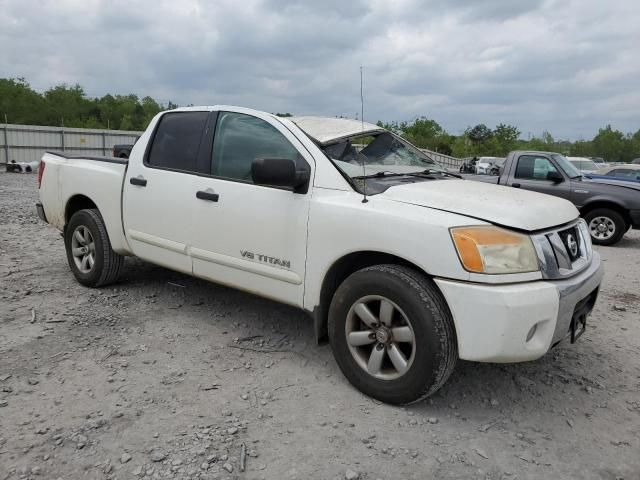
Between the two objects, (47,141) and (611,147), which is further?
(611,147)

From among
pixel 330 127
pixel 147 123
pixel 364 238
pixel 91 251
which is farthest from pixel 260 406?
pixel 147 123

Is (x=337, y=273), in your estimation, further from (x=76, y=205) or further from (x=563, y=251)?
(x=76, y=205)

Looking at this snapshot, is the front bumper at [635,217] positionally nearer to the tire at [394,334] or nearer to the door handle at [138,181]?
the tire at [394,334]

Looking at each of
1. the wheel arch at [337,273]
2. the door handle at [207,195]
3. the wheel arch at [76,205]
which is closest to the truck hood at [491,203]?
the wheel arch at [337,273]

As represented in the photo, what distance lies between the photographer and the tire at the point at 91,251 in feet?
15.3

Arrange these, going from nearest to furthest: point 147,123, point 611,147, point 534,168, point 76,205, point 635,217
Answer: point 76,205 → point 635,217 → point 534,168 → point 147,123 → point 611,147

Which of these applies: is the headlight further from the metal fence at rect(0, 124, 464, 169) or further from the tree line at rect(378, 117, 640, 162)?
the tree line at rect(378, 117, 640, 162)

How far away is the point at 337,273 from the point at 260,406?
90 cm

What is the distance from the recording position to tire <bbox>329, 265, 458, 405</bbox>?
8.70ft

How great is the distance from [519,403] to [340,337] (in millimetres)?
1115

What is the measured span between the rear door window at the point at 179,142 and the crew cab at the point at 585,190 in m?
5.82

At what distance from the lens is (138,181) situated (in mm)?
4230

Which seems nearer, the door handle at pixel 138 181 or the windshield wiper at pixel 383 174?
the windshield wiper at pixel 383 174

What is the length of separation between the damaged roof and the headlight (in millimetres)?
1223
